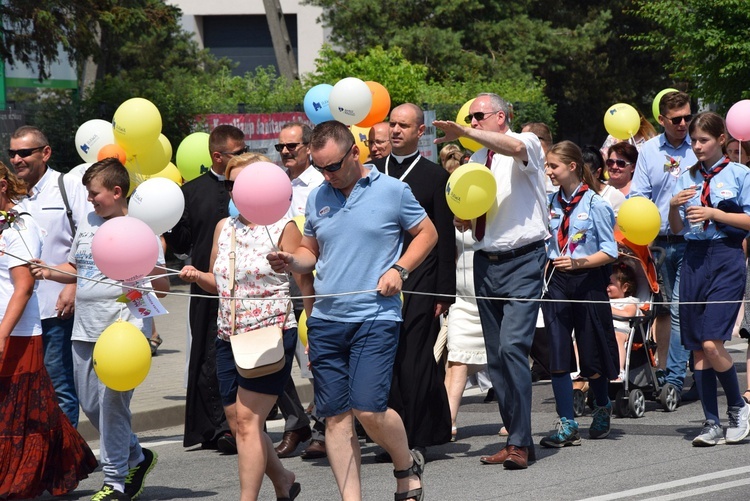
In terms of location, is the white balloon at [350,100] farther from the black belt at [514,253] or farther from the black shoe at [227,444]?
the black shoe at [227,444]

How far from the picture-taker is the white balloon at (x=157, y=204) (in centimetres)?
743

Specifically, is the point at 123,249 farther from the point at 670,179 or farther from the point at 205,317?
the point at 670,179

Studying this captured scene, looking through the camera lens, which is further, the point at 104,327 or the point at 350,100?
the point at 350,100

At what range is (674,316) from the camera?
386 inches

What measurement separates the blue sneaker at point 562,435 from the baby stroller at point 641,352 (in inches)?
46.8

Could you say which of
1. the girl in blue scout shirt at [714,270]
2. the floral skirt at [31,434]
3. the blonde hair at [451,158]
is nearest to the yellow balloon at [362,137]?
the blonde hair at [451,158]

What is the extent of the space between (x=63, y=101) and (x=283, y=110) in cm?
331

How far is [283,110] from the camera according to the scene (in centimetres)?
1891

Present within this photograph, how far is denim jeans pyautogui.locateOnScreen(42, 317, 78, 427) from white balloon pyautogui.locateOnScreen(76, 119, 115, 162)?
5.83 ft

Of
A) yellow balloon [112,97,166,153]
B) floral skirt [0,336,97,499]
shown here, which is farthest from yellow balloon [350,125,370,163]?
floral skirt [0,336,97,499]

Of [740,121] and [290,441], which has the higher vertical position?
[740,121]

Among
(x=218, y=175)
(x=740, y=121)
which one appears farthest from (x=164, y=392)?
(x=740, y=121)

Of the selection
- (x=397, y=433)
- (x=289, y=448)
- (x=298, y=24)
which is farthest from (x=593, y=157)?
(x=298, y=24)

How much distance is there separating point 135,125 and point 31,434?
2.88 metres
